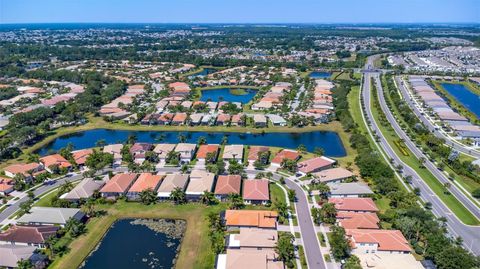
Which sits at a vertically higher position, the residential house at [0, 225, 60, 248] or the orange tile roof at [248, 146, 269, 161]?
the orange tile roof at [248, 146, 269, 161]

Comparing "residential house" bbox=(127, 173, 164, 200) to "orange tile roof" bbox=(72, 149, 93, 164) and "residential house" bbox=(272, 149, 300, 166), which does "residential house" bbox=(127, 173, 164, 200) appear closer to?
"orange tile roof" bbox=(72, 149, 93, 164)

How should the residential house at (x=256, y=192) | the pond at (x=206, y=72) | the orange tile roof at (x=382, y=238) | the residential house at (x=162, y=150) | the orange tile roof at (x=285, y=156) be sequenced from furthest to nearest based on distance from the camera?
1. the pond at (x=206, y=72)
2. the residential house at (x=162, y=150)
3. the orange tile roof at (x=285, y=156)
4. the residential house at (x=256, y=192)
5. the orange tile roof at (x=382, y=238)

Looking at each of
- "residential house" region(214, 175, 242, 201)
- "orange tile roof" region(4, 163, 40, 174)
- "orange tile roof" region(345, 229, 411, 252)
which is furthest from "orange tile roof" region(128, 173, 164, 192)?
"orange tile roof" region(345, 229, 411, 252)

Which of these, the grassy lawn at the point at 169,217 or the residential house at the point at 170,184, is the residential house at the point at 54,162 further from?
the residential house at the point at 170,184

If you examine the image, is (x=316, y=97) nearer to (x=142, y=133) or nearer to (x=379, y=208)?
(x=142, y=133)

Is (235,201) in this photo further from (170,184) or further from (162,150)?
(162,150)

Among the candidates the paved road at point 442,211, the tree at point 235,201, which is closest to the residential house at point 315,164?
the paved road at point 442,211

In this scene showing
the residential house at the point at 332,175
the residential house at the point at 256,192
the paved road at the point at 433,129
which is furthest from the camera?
the paved road at the point at 433,129
